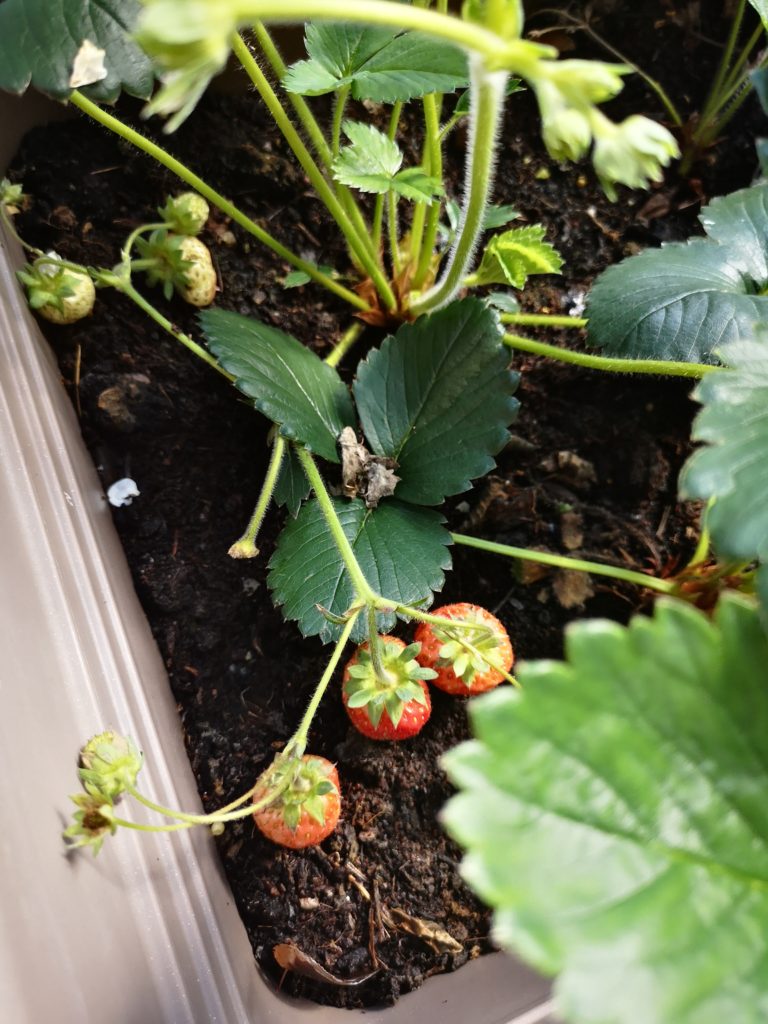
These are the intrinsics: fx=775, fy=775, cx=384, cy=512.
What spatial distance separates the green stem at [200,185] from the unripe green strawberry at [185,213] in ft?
0.08

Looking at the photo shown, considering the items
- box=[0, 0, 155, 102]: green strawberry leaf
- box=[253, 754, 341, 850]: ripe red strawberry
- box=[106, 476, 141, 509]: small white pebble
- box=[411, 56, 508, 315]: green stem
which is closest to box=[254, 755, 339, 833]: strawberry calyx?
box=[253, 754, 341, 850]: ripe red strawberry

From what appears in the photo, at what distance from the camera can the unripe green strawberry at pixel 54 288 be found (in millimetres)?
825

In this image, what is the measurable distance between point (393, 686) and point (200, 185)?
54 cm

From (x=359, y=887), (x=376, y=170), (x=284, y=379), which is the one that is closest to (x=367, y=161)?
(x=376, y=170)

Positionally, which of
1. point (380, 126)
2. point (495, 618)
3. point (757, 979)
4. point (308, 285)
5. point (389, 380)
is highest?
point (380, 126)

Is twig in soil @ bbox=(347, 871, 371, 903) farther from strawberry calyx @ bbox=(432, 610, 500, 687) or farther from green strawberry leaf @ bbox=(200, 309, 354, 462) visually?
green strawberry leaf @ bbox=(200, 309, 354, 462)

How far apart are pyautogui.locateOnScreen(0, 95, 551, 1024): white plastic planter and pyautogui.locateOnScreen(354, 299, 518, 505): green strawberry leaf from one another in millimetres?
328

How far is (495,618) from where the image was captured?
873 mm

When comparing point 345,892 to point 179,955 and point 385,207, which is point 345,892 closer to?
point 179,955

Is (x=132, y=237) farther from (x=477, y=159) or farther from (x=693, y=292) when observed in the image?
(x=693, y=292)

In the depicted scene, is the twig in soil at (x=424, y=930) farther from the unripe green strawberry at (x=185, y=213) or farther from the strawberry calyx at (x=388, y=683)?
the unripe green strawberry at (x=185, y=213)

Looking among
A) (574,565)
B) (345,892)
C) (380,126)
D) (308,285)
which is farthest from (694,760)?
(380,126)

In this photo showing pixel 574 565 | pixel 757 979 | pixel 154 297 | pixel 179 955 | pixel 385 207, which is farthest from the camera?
pixel 385 207

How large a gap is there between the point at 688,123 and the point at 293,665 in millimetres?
912
